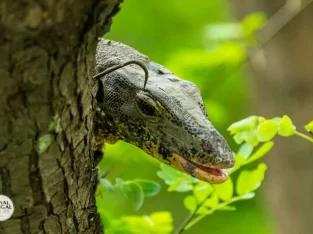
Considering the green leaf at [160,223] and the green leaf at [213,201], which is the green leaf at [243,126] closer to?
the green leaf at [213,201]

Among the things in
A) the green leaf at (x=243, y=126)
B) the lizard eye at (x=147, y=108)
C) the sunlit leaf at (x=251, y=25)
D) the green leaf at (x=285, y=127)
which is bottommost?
the lizard eye at (x=147, y=108)

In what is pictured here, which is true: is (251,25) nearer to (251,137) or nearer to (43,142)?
(251,137)

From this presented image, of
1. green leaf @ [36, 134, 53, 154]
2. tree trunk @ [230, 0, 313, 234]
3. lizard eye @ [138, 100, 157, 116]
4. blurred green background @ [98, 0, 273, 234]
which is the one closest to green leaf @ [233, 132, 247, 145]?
lizard eye @ [138, 100, 157, 116]

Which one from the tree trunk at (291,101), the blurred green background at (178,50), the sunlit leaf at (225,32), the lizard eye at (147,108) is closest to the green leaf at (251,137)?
the lizard eye at (147,108)

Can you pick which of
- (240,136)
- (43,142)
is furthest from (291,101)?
(43,142)

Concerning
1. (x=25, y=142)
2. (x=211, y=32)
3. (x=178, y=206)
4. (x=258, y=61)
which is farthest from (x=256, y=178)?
(x=178, y=206)
